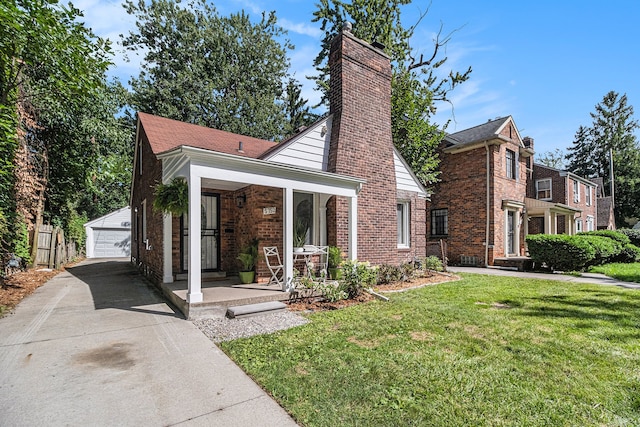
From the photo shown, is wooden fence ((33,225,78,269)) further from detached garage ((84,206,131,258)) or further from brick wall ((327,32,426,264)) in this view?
brick wall ((327,32,426,264))

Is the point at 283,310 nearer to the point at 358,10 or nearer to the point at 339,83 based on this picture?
the point at 339,83

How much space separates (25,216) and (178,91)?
564 inches

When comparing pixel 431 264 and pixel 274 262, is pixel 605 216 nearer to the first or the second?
pixel 431 264

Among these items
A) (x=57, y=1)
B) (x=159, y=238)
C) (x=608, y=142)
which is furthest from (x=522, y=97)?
(x=608, y=142)

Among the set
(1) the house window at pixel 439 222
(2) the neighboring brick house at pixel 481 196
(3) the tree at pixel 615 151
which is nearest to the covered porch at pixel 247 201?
(2) the neighboring brick house at pixel 481 196

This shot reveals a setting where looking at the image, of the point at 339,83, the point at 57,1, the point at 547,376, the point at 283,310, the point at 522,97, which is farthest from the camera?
the point at 522,97

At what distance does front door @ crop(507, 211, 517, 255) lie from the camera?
1402 cm

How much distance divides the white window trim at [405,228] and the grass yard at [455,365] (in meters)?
4.00

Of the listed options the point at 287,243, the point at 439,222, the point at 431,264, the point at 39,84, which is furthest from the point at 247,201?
the point at 439,222

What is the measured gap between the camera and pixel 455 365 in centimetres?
331

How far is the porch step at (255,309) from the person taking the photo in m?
5.08

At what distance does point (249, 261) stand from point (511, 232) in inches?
508

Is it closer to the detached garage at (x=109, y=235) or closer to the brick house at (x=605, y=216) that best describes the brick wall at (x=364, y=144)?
the detached garage at (x=109, y=235)

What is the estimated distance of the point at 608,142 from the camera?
35938 mm
